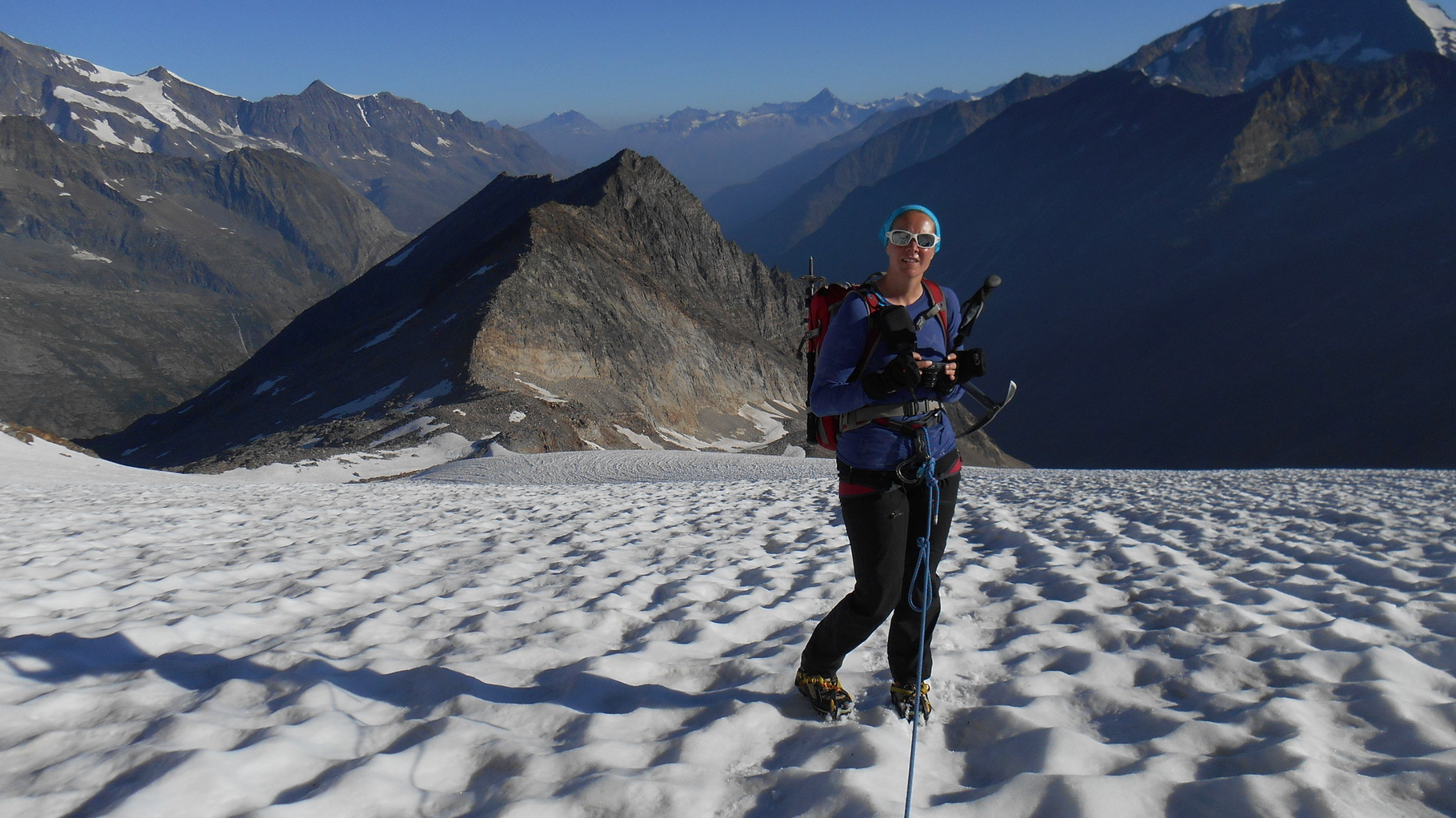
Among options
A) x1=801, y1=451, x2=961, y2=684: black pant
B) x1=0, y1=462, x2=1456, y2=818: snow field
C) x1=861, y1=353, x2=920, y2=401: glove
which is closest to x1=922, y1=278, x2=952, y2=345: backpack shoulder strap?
x1=861, y1=353, x2=920, y2=401: glove

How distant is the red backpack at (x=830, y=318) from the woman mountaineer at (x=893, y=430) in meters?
0.01

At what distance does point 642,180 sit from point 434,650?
7405cm

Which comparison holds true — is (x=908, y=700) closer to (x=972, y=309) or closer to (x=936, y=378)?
(x=936, y=378)

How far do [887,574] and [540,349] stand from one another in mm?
45492

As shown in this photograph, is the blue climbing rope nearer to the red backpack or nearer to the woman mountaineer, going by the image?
the woman mountaineer

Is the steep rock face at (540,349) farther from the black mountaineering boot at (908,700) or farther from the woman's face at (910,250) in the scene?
the woman's face at (910,250)

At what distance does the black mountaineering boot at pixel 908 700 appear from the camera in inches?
160

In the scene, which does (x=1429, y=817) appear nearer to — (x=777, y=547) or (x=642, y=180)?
(x=777, y=547)

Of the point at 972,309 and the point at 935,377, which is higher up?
the point at 972,309

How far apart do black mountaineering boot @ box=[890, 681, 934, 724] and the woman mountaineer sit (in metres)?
0.02

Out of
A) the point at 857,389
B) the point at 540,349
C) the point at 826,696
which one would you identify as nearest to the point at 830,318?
the point at 857,389

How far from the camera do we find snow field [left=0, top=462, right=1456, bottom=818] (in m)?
3.20

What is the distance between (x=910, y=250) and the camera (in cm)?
373

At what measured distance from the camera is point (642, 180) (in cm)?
7456
